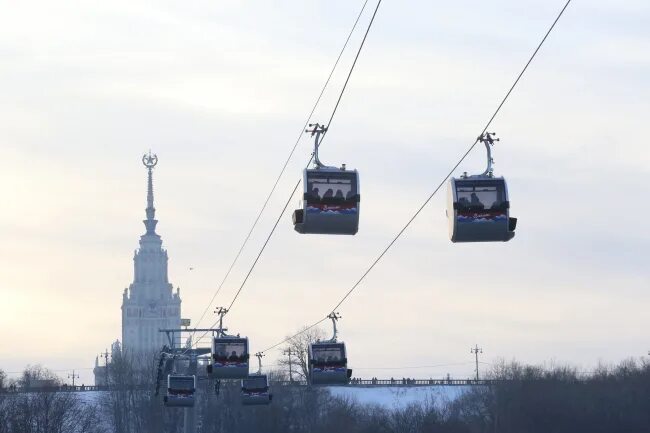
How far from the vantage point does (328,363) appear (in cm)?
8069

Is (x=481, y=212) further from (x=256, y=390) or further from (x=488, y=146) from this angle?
(x=256, y=390)

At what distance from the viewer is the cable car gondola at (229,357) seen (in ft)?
280

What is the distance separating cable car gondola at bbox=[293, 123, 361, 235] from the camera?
4847 cm

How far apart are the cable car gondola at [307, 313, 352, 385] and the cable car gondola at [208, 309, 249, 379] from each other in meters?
4.83

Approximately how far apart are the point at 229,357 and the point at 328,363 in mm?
6101

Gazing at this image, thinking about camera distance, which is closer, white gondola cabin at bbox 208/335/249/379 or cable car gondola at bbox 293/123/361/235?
cable car gondola at bbox 293/123/361/235

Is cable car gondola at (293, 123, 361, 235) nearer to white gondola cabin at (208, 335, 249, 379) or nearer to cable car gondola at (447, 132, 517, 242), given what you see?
cable car gondola at (447, 132, 517, 242)

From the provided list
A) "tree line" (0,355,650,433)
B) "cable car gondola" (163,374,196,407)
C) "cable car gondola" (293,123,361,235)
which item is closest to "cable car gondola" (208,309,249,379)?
"cable car gondola" (163,374,196,407)

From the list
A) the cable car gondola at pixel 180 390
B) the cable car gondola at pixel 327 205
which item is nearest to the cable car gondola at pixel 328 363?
the cable car gondola at pixel 180 390

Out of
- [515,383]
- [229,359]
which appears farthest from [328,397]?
[229,359]

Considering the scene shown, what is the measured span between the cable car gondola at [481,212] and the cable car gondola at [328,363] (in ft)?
111

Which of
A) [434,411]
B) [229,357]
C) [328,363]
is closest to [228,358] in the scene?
[229,357]

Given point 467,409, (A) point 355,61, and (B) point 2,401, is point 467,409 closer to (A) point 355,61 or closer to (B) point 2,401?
(B) point 2,401

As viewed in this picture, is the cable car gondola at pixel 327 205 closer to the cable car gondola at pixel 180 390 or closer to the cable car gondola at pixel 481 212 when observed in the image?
the cable car gondola at pixel 481 212
